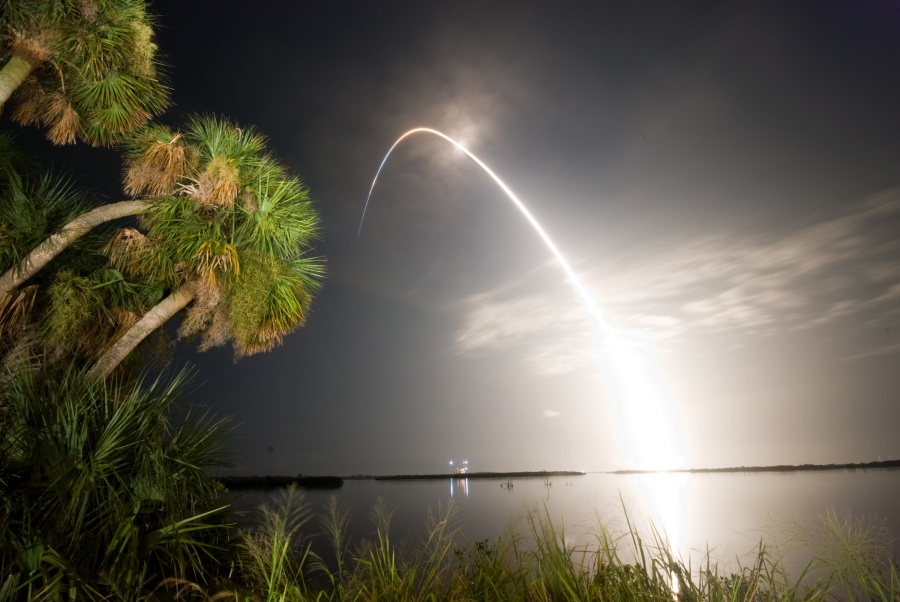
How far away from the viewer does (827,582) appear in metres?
2.87

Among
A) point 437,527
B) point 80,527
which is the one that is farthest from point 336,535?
point 80,527

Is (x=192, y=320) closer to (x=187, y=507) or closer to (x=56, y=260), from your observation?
(x=56, y=260)

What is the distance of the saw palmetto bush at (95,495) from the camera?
395 centimetres

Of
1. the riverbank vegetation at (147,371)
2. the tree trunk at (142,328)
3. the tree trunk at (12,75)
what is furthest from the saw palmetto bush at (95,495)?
the tree trunk at (12,75)

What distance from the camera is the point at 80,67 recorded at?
8.71m

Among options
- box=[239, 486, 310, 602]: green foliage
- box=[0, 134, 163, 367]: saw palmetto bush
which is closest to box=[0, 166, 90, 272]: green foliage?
box=[0, 134, 163, 367]: saw palmetto bush

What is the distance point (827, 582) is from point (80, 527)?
5879 mm

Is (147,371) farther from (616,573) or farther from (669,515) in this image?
(669,515)

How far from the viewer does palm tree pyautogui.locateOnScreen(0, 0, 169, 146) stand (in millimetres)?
8031

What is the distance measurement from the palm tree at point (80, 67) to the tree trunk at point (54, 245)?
1949mm

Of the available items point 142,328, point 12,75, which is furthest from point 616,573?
point 12,75

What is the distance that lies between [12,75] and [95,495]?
723 cm

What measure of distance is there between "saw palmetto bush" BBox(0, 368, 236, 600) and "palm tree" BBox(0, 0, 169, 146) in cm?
536

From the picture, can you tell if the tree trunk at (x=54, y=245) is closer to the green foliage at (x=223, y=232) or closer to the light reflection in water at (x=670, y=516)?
the green foliage at (x=223, y=232)
